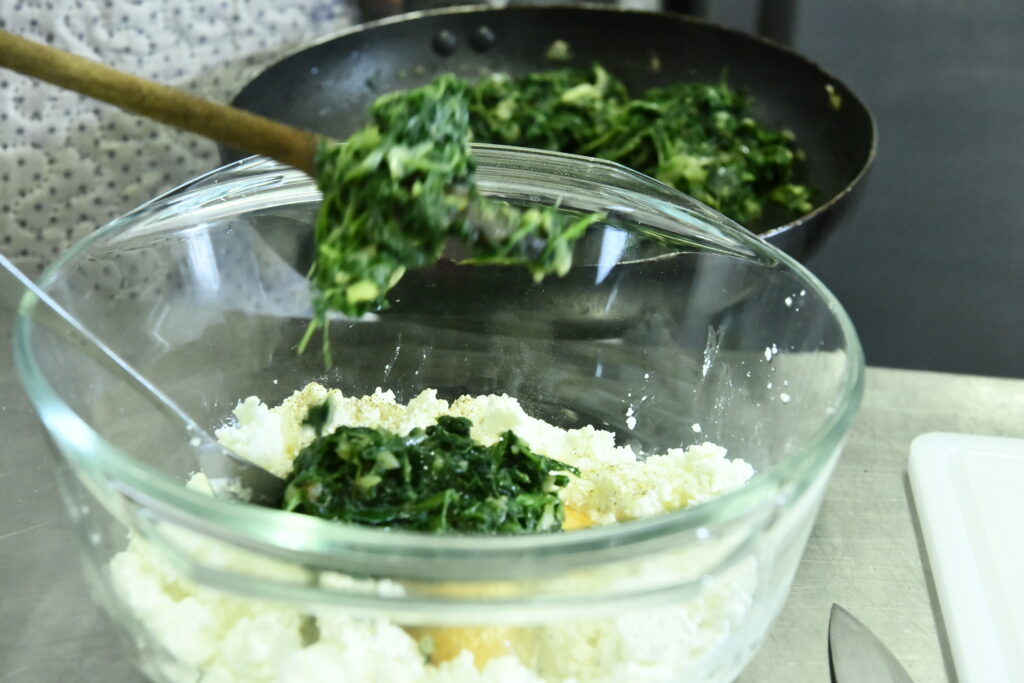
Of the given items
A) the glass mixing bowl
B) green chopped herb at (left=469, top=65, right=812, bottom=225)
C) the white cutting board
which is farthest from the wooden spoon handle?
green chopped herb at (left=469, top=65, right=812, bottom=225)

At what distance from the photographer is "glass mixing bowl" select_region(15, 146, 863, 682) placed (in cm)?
55

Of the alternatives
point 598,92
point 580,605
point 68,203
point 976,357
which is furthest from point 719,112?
point 580,605

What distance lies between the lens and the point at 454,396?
0.97 metres

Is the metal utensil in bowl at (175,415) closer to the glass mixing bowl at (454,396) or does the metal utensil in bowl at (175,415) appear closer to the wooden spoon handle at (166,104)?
the glass mixing bowl at (454,396)

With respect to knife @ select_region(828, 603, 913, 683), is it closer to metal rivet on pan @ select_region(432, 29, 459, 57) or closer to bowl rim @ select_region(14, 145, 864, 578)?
bowl rim @ select_region(14, 145, 864, 578)

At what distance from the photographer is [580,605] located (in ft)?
1.82

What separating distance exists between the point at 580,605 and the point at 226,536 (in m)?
0.21

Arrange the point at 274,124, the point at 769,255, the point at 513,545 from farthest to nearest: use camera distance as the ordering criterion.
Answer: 1. the point at 769,255
2. the point at 274,124
3. the point at 513,545

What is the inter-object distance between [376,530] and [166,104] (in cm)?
35

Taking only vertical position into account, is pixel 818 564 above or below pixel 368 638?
below

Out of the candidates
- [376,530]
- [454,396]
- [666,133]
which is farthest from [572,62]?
[376,530]

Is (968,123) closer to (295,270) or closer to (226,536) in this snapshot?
(295,270)

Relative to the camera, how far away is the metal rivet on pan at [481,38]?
1.75m

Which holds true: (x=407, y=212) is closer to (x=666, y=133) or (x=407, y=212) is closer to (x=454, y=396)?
(x=454, y=396)
